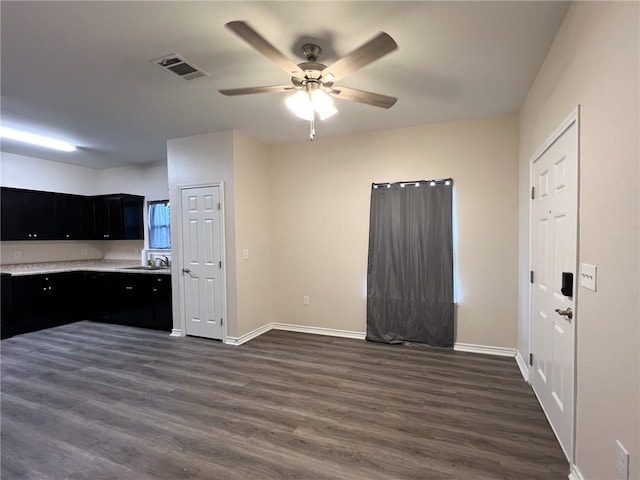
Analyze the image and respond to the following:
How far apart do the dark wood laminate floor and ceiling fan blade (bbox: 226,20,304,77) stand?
8.13ft

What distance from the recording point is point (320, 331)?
4457mm

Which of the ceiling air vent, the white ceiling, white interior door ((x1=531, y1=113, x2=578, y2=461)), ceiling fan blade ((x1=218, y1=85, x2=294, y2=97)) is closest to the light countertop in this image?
the white ceiling

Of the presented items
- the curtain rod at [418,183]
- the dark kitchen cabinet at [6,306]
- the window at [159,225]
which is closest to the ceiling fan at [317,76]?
the curtain rod at [418,183]

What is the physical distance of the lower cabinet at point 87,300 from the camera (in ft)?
14.8

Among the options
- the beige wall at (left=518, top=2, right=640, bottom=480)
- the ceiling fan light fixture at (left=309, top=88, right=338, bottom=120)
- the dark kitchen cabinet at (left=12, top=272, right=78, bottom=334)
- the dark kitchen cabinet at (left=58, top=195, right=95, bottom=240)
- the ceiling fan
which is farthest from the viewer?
the dark kitchen cabinet at (left=58, top=195, right=95, bottom=240)

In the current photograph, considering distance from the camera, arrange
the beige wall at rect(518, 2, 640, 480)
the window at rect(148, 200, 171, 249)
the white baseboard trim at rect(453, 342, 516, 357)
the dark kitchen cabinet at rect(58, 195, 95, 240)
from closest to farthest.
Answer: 1. the beige wall at rect(518, 2, 640, 480)
2. the white baseboard trim at rect(453, 342, 516, 357)
3. the dark kitchen cabinet at rect(58, 195, 95, 240)
4. the window at rect(148, 200, 171, 249)

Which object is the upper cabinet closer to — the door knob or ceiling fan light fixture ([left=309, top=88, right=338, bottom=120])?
ceiling fan light fixture ([left=309, top=88, right=338, bottom=120])

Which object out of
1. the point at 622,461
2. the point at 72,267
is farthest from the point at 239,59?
the point at 72,267

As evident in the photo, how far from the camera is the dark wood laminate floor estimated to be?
74.8 inches

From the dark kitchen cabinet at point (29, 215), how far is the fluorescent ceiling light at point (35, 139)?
3.31ft

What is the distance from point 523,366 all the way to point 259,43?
11.8ft

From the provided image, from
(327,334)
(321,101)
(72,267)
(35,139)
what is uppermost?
(35,139)

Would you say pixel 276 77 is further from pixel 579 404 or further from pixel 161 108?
pixel 579 404

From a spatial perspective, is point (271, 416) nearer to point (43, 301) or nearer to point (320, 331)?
point (320, 331)
